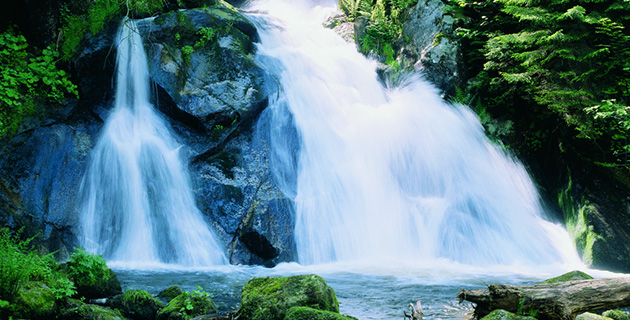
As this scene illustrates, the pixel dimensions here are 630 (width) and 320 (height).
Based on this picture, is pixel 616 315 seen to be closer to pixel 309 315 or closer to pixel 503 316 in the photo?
pixel 503 316

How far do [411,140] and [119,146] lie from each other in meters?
7.40

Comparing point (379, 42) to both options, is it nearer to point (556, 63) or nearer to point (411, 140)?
point (411, 140)

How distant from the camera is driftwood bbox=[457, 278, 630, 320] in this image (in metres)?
3.75

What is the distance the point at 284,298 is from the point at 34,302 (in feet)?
7.79

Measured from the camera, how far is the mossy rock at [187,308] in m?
3.96

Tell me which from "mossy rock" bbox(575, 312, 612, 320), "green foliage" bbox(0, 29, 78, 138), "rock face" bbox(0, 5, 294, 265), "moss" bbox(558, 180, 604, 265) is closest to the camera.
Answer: "mossy rock" bbox(575, 312, 612, 320)

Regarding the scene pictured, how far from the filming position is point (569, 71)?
889cm

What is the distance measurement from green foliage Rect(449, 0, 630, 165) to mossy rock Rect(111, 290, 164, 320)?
855 cm

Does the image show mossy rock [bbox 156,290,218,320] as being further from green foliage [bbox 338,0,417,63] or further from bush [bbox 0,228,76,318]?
green foliage [bbox 338,0,417,63]

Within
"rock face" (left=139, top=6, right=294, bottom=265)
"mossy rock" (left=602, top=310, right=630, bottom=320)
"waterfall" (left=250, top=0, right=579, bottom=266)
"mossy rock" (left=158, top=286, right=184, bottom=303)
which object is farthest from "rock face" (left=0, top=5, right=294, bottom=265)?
"mossy rock" (left=602, top=310, right=630, bottom=320)

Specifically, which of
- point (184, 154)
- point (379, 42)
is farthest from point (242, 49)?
point (379, 42)

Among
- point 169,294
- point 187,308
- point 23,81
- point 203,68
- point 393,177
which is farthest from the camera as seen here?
point 393,177

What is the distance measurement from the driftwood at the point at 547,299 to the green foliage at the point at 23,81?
883 centimetres

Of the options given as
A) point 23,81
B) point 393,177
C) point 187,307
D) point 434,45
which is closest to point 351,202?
point 393,177
